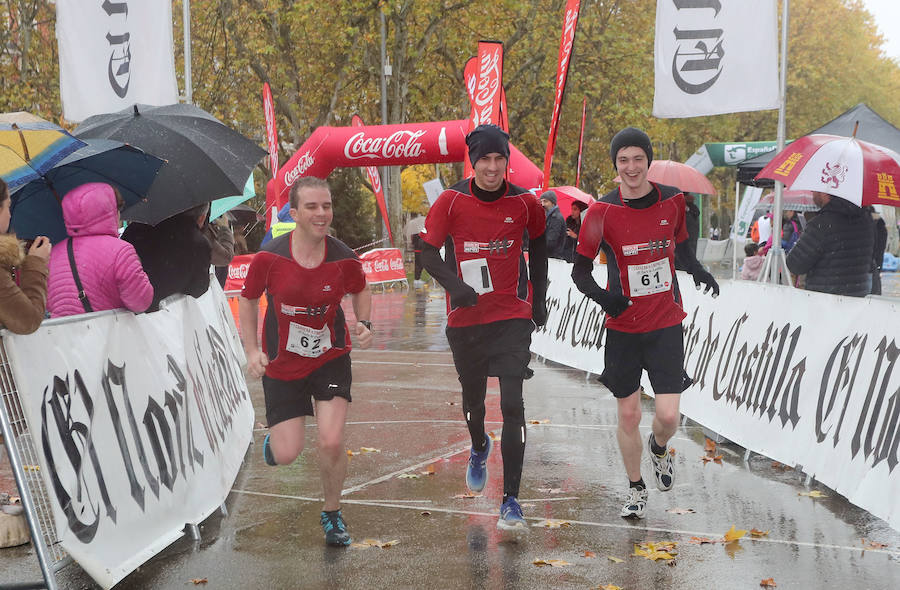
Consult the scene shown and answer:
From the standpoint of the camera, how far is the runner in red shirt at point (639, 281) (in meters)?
6.17

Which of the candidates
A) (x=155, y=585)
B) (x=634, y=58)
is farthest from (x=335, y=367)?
(x=634, y=58)

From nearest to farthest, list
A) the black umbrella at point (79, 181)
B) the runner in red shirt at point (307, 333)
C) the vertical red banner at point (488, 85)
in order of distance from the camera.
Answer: the runner in red shirt at point (307, 333)
the black umbrella at point (79, 181)
the vertical red banner at point (488, 85)

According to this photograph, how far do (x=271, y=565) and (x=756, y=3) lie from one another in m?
7.53

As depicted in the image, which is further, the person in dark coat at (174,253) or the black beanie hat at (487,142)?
the person in dark coat at (174,253)

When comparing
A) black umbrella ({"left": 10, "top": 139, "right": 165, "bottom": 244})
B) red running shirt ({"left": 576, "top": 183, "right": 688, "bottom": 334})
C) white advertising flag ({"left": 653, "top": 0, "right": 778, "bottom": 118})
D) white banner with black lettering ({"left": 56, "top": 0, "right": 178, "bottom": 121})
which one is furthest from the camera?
white banner with black lettering ({"left": 56, "top": 0, "right": 178, "bottom": 121})

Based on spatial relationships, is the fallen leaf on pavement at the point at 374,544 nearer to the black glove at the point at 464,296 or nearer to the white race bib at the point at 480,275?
the black glove at the point at 464,296

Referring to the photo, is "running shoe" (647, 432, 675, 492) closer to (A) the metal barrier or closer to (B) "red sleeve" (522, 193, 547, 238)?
(B) "red sleeve" (522, 193, 547, 238)

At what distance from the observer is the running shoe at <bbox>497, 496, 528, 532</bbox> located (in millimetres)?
5871

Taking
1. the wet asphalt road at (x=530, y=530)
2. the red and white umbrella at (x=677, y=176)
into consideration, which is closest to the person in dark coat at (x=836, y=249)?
the wet asphalt road at (x=530, y=530)

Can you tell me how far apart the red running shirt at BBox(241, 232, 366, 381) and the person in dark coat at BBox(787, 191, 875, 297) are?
498 centimetres

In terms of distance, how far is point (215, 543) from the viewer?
5.81m

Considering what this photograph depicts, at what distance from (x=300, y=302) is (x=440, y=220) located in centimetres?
92

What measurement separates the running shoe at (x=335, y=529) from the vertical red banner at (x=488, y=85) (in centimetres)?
1136

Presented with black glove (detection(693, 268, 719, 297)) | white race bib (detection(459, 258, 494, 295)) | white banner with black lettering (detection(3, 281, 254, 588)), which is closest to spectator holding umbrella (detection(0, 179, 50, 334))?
white banner with black lettering (detection(3, 281, 254, 588))
